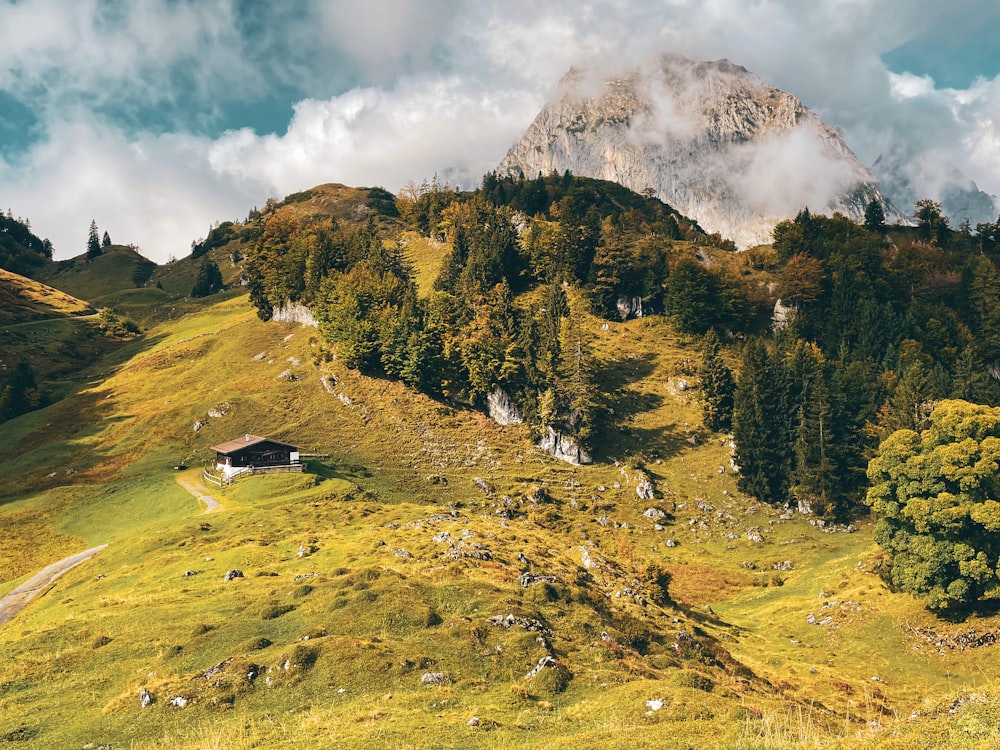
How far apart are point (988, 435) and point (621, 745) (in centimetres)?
5088

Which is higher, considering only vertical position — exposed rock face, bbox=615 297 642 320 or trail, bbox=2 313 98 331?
exposed rock face, bbox=615 297 642 320

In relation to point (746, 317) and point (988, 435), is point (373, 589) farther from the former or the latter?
point (746, 317)

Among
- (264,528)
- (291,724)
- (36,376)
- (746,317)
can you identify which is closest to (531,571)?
(291,724)

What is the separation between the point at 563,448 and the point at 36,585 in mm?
67537

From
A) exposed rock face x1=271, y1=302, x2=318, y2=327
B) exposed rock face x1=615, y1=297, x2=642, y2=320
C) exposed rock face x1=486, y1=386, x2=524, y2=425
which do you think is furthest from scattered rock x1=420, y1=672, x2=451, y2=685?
exposed rock face x1=615, y1=297, x2=642, y2=320

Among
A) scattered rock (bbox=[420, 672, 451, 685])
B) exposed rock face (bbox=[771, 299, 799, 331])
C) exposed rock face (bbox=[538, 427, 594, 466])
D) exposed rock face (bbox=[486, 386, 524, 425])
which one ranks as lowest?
scattered rock (bbox=[420, 672, 451, 685])

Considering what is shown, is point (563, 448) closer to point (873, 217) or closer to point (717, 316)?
point (717, 316)

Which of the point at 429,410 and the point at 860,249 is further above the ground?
the point at 860,249

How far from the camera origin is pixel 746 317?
128 m

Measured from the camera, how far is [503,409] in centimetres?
10469

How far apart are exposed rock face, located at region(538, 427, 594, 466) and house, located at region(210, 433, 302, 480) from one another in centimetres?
3865

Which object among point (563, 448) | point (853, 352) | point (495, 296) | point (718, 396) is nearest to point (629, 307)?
point (495, 296)

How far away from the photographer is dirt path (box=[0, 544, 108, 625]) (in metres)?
51.4

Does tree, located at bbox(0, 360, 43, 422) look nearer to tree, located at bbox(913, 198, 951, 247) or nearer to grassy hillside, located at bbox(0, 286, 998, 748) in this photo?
grassy hillside, located at bbox(0, 286, 998, 748)
